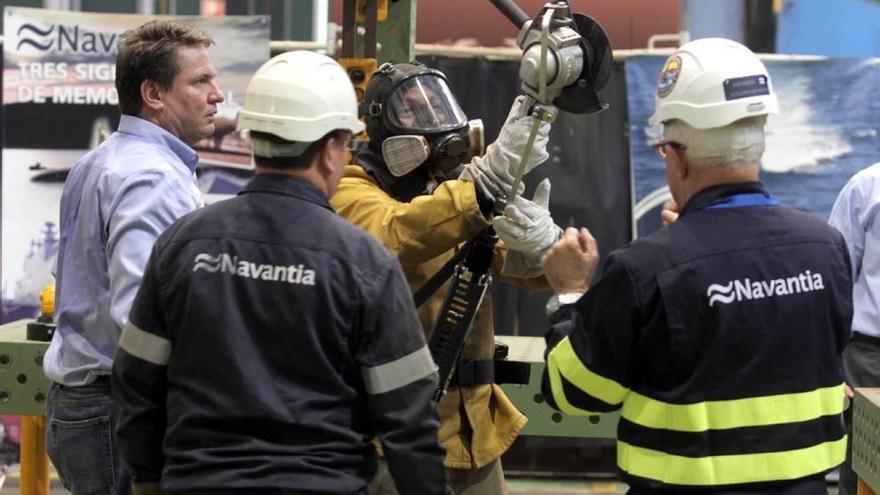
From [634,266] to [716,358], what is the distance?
0.24 meters

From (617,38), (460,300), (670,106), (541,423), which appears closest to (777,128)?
(617,38)

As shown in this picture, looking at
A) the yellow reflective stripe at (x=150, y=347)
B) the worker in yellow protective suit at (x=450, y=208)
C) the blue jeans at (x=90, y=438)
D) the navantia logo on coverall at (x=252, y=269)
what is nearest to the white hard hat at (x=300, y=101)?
the navantia logo on coverall at (x=252, y=269)

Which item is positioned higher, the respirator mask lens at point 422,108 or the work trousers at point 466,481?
the respirator mask lens at point 422,108

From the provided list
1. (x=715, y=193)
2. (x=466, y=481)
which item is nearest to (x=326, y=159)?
(x=715, y=193)

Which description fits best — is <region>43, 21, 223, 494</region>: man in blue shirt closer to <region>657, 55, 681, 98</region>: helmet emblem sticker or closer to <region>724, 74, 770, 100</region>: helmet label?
<region>657, 55, 681, 98</region>: helmet emblem sticker

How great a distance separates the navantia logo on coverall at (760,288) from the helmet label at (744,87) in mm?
380

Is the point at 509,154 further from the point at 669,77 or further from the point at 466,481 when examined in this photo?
the point at 466,481

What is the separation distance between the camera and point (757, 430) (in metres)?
2.56

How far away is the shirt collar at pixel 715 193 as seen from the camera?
2.63 meters

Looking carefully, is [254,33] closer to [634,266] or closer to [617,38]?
[617,38]

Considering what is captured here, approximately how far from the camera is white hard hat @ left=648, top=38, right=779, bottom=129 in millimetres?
2623

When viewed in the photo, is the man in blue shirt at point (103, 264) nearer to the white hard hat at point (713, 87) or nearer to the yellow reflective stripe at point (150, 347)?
the yellow reflective stripe at point (150, 347)

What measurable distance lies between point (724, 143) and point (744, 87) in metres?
0.13

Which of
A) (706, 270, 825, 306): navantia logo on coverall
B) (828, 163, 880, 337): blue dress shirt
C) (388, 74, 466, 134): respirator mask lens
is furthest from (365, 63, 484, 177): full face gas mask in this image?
(828, 163, 880, 337): blue dress shirt
